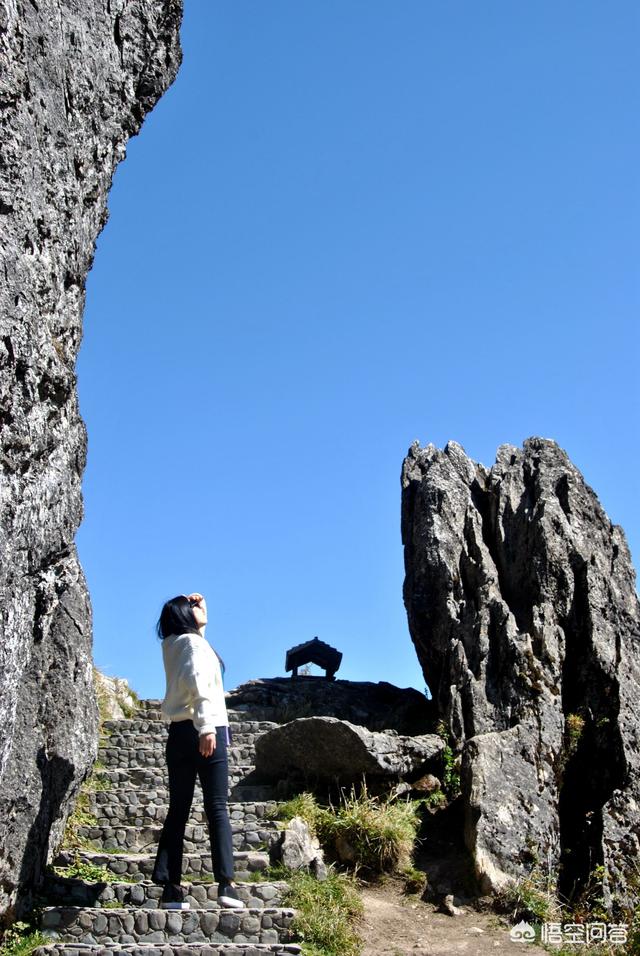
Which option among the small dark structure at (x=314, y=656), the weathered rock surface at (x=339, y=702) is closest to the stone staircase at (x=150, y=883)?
the weathered rock surface at (x=339, y=702)

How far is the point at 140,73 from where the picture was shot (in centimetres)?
1175

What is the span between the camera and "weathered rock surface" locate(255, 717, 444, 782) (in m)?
12.2

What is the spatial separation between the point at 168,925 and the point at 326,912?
155cm

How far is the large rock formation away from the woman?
139 cm

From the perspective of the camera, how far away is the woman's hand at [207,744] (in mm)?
7992

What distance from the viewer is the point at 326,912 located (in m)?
8.91

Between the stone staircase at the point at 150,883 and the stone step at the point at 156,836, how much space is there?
0.01 m

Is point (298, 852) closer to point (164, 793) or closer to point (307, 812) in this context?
point (307, 812)

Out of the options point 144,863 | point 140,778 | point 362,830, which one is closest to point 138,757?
point 140,778

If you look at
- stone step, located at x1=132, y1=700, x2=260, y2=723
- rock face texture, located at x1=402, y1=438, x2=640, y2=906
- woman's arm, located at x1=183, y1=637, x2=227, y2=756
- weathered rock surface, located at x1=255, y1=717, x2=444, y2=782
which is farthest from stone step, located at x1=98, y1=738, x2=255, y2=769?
woman's arm, located at x1=183, y1=637, x2=227, y2=756

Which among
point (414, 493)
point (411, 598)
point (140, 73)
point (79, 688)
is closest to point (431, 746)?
point (411, 598)

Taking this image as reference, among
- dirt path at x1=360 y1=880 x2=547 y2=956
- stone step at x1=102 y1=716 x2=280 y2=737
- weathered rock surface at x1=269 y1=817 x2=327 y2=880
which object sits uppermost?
stone step at x1=102 y1=716 x2=280 y2=737

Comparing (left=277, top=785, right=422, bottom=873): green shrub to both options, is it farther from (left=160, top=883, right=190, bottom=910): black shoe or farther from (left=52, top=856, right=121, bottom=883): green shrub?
(left=160, top=883, right=190, bottom=910): black shoe

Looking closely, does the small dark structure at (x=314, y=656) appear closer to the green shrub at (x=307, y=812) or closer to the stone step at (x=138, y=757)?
the stone step at (x=138, y=757)
